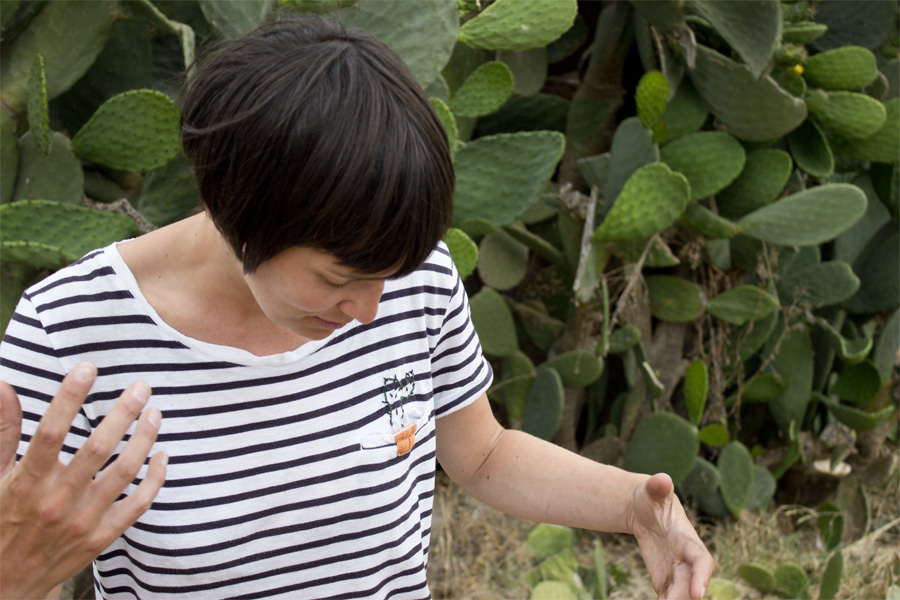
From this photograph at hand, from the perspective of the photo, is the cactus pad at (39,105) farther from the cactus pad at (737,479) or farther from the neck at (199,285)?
the cactus pad at (737,479)

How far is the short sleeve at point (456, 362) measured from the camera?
3.21 ft

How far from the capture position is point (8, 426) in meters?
0.63

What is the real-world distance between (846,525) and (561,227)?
1512mm

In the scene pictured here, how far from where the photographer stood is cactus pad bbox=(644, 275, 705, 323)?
7.21 feet

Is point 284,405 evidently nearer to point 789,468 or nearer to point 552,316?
point 552,316

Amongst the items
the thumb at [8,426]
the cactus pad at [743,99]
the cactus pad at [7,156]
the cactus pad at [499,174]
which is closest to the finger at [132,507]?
the thumb at [8,426]

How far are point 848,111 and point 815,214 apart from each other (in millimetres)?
318

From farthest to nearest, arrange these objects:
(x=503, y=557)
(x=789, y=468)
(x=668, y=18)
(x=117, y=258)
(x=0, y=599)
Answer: (x=789, y=468) → (x=503, y=557) → (x=668, y=18) → (x=117, y=258) → (x=0, y=599)

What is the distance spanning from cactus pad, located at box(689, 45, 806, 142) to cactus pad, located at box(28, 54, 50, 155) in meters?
1.48

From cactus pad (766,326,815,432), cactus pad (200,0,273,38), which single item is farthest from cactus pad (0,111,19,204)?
cactus pad (766,326,815,432)

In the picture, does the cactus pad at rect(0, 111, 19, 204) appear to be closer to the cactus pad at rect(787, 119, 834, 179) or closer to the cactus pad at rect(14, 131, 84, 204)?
the cactus pad at rect(14, 131, 84, 204)

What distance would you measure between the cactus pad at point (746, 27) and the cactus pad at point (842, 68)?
343 millimetres

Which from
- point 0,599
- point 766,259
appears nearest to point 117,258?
point 0,599

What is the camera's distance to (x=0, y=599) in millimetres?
597
